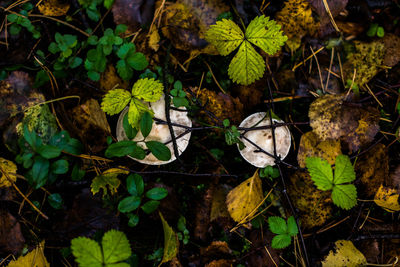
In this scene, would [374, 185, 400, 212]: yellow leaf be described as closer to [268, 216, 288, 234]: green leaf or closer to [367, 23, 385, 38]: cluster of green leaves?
[268, 216, 288, 234]: green leaf

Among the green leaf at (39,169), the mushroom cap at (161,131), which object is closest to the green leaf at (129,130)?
the mushroom cap at (161,131)

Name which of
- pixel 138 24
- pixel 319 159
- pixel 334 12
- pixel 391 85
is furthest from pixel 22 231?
pixel 391 85

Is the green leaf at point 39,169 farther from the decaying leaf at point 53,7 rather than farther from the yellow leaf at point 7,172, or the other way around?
the decaying leaf at point 53,7

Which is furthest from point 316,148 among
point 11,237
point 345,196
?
point 11,237

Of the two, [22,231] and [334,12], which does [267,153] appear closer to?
[334,12]

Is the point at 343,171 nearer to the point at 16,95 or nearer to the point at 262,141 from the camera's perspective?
the point at 262,141
